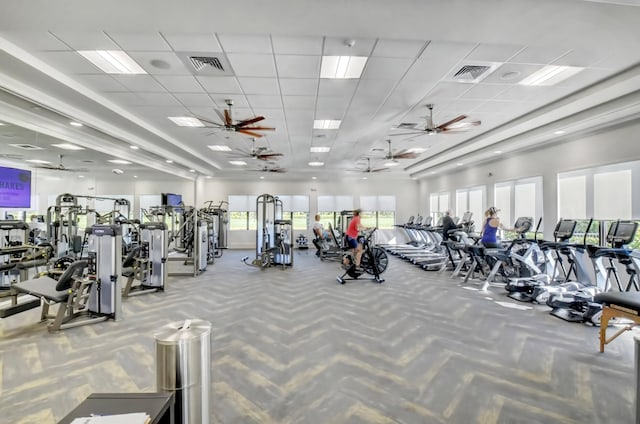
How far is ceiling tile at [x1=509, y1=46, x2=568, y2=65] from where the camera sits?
325cm

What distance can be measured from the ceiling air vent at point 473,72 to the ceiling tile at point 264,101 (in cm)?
267

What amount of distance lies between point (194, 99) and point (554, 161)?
24.9 feet

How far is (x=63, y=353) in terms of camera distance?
10.4 feet

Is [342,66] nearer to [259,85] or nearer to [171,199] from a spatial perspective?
[259,85]

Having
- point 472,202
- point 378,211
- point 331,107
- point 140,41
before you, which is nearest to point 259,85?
point 331,107

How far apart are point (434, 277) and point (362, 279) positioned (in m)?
1.85

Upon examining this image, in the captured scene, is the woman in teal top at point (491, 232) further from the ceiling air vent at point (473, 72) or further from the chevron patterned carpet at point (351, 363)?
the ceiling air vent at point (473, 72)

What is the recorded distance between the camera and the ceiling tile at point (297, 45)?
311cm

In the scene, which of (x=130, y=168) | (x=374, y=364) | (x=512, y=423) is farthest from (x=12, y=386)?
(x=130, y=168)

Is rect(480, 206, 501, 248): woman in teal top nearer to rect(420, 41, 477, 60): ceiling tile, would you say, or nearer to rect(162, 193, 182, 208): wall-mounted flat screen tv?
rect(420, 41, 477, 60): ceiling tile

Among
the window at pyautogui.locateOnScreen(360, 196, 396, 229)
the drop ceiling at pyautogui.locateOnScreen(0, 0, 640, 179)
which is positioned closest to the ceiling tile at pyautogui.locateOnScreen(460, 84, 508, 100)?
the drop ceiling at pyautogui.locateOnScreen(0, 0, 640, 179)

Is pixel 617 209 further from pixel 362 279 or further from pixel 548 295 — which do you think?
pixel 362 279

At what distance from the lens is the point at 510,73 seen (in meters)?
3.86

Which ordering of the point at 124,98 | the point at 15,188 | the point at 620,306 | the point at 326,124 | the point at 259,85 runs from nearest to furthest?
the point at 620,306
the point at 259,85
the point at 124,98
the point at 326,124
the point at 15,188
